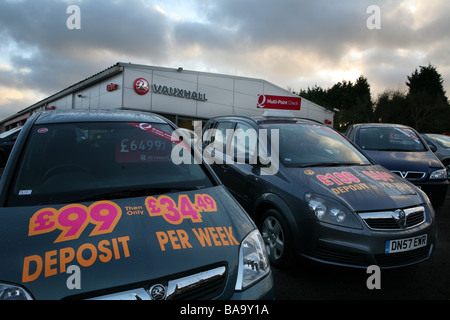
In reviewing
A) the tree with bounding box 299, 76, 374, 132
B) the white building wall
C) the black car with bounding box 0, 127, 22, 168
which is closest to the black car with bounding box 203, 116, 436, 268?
the black car with bounding box 0, 127, 22, 168

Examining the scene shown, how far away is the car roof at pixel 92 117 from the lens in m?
2.57

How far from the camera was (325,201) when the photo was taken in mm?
2752

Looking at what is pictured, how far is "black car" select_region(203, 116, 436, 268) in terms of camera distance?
104 inches

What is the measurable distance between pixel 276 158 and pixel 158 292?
225cm

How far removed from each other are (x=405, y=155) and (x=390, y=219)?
3.18 metres

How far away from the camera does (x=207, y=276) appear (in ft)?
5.06

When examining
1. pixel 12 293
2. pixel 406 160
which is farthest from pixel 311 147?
pixel 12 293


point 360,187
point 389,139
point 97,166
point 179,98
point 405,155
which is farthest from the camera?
point 179,98

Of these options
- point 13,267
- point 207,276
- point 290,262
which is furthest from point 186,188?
point 290,262

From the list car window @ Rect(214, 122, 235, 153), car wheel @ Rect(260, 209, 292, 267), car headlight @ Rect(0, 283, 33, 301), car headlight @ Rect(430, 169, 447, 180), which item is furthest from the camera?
car headlight @ Rect(430, 169, 447, 180)

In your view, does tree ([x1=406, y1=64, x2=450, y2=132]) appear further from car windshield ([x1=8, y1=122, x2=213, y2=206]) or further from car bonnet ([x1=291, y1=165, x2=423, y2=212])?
car windshield ([x1=8, y1=122, x2=213, y2=206])

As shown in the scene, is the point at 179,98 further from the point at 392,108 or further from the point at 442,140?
A: the point at 392,108

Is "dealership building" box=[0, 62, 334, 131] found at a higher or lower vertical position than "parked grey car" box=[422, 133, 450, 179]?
higher
